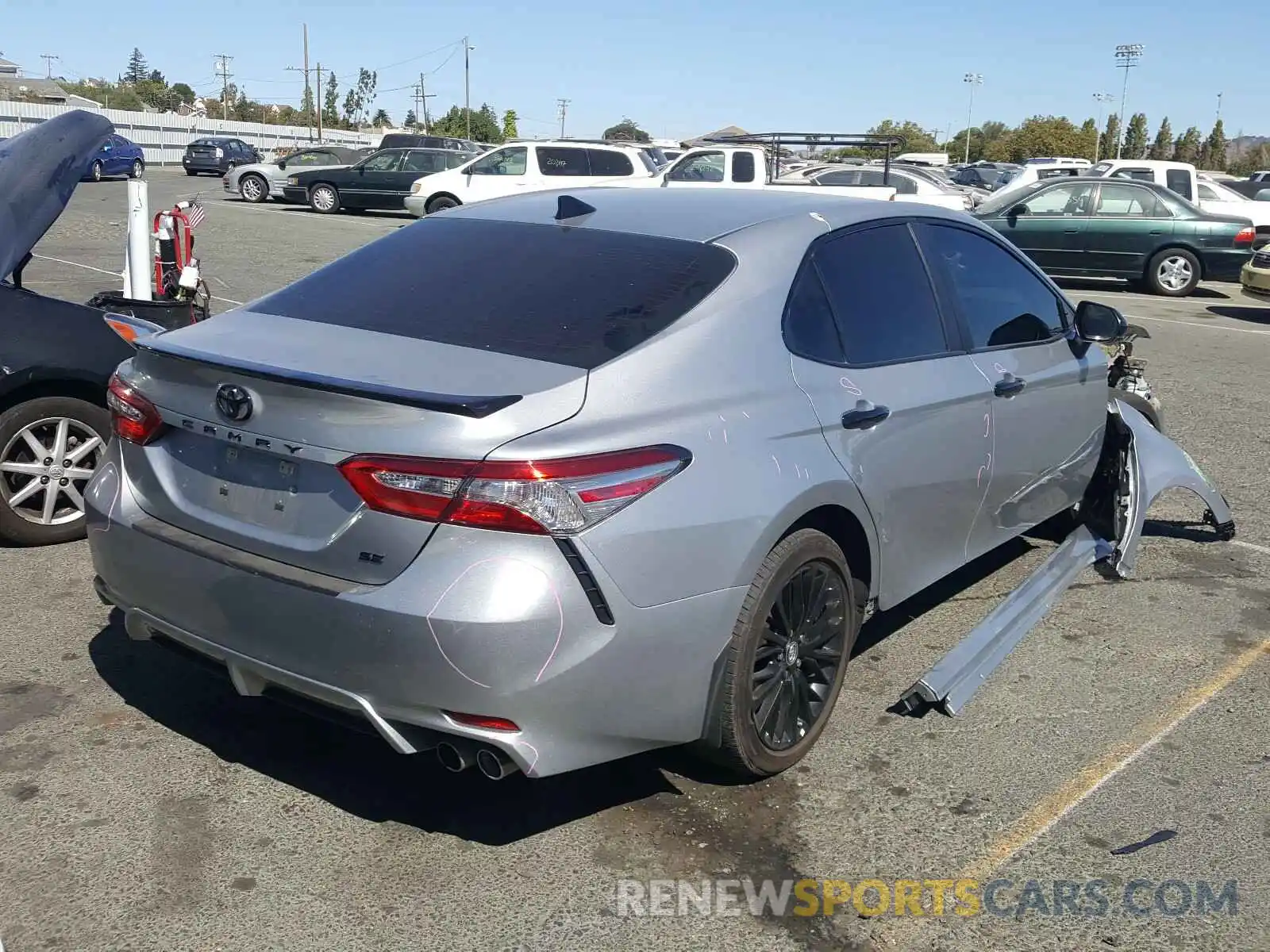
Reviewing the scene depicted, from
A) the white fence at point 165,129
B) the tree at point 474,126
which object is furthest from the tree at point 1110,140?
the white fence at point 165,129

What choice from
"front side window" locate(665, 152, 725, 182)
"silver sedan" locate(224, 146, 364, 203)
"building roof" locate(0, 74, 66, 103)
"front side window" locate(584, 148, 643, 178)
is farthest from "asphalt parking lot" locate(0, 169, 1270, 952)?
"building roof" locate(0, 74, 66, 103)

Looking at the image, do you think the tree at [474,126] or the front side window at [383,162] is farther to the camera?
the tree at [474,126]

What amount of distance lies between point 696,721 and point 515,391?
100 cm

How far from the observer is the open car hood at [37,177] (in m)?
5.27

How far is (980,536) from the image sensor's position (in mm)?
4734

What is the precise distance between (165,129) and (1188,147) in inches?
3191

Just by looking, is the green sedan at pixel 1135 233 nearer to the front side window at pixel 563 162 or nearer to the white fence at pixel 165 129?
the front side window at pixel 563 162

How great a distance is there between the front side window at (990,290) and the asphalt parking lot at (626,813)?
1175 millimetres

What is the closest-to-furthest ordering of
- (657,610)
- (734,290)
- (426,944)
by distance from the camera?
(426,944), (657,610), (734,290)

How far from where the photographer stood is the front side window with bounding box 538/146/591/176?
24.0 meters

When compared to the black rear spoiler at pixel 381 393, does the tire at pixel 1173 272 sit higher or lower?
lower

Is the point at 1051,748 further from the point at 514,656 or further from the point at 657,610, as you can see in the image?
the point at 514,656

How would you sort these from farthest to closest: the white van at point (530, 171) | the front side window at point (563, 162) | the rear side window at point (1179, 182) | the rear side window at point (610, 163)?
the front side window at point (563, 162) < the white van at point (530, 171) < the rear side window at point (610, 163) < the rear side window at point (1179, 182)

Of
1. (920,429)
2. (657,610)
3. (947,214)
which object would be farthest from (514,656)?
(947,214)
